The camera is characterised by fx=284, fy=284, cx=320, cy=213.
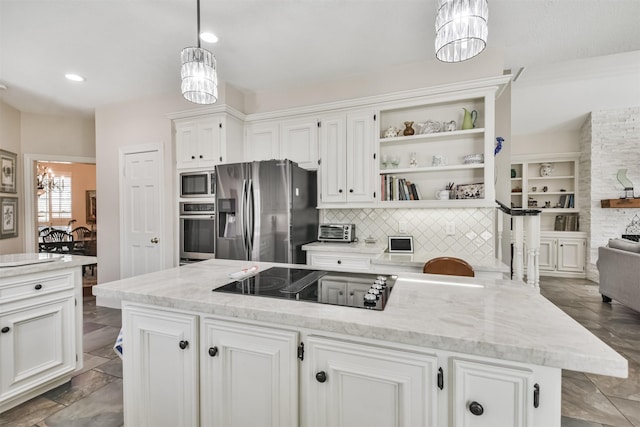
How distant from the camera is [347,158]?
321 centimetres

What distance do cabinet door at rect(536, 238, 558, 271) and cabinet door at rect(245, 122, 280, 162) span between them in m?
5.66

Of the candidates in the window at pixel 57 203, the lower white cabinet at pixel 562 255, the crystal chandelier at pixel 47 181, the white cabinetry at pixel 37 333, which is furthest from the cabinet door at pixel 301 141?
the window at pixel 57 203

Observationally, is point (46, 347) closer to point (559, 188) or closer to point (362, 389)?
point (362, 389)

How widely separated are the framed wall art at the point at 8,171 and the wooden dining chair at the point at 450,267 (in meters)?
5.45

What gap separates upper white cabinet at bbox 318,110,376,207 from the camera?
3129 mm

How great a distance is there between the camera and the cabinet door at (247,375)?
107 cm

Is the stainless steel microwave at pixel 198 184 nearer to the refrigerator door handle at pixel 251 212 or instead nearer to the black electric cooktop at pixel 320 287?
the refrigerator door handle at pixel 251 212

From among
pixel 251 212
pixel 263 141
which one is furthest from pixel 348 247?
pixel 263 141

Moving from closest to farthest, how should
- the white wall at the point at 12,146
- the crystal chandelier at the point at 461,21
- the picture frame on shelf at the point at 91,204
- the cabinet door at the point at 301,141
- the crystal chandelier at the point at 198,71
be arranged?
the crystal chandelier at the point at 461,21 → the crystal chandelier at the point at 198,71 → the cabinet door at the point at 301,141 → the white wall at the point at 12,146 → the picture frame on shelf at the point at 91,204

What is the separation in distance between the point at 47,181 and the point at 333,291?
8.84 meters

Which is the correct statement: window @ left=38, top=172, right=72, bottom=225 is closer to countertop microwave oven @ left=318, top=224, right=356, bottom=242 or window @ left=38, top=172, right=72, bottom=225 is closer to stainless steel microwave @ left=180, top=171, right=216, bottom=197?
stainless steel microwave @ left=180, top=171, right=216, bottom=197

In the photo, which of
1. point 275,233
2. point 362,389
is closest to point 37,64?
point 275,233

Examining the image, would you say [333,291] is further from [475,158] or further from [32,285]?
[475,158]

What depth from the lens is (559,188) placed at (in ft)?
19.6
